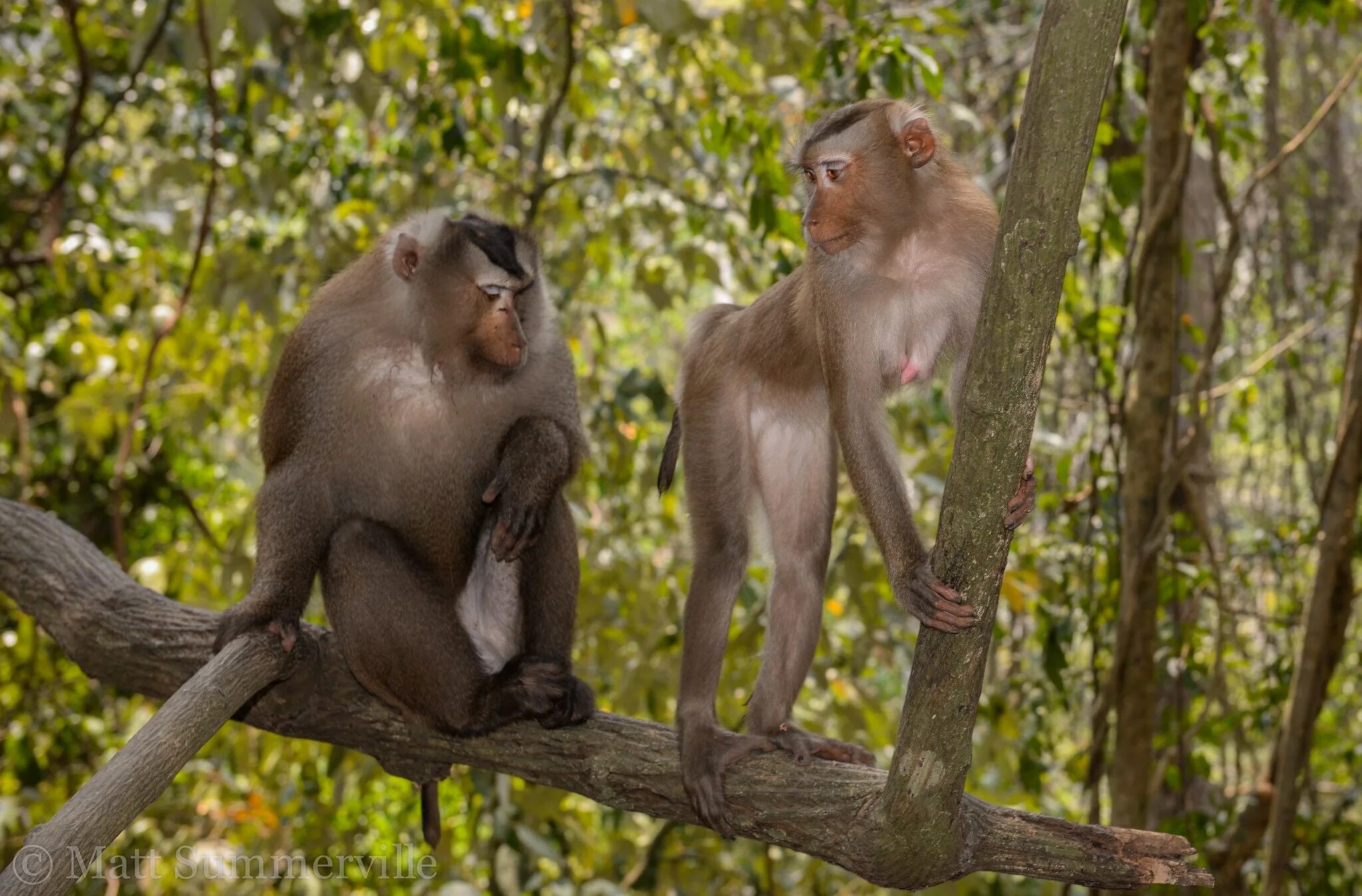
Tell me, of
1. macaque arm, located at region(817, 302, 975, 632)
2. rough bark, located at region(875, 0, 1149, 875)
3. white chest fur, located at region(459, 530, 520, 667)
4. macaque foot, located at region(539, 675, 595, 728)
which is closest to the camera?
rough bark, located at region(875, 0, 1149, 875)

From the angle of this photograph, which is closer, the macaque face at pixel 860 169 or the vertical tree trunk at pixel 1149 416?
the macaque face at pixel 860 169

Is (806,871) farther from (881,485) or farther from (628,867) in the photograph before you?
(881,485)

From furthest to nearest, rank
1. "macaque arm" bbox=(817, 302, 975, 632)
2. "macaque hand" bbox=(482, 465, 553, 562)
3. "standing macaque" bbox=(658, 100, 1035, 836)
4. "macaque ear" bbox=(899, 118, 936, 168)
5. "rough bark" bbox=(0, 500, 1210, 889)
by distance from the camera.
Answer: "macaque hand" bbox=(482, 465, 553, 562), "macaque ear" bbox=(899, 118, 936, 168), "standing macaque" bbox=(658, 100, 1035, 836), "macaque arm" bbox=(817, 302, 975, 632), "rough bark" bbox=(0, 500, 1210, 889)

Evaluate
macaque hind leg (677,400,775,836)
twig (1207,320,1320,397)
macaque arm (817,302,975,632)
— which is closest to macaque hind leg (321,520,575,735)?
macaque hind leg (677,400,775,836)

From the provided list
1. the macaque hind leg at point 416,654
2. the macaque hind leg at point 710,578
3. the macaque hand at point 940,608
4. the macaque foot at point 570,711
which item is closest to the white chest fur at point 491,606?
the macaque hind leg at point 416,654

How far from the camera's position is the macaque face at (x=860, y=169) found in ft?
9.78

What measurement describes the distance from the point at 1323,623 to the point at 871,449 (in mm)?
2064

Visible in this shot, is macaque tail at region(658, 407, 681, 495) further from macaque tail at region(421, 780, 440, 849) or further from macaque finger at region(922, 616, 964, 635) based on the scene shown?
macaque finger at region(922, 616, 964, 635)

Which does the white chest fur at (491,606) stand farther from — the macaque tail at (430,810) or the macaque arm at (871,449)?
the macaque arm at (871,449)

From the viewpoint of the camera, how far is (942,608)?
2295mm

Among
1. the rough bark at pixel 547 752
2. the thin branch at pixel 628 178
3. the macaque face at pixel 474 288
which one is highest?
the thin branch at pixel 628 178

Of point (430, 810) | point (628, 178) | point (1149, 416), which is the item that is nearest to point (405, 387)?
point (430, 810)

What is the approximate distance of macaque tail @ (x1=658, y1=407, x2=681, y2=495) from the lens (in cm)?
350

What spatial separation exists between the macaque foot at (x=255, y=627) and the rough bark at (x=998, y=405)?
5.40 ft
